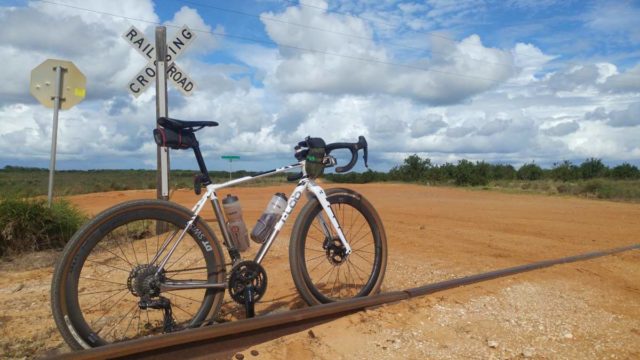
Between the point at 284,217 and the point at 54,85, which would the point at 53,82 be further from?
the point at 284,217

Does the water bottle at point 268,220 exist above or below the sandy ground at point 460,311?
above

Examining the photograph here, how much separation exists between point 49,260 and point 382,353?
4.68 meters

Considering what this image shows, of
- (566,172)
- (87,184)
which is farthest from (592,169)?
(87,184)

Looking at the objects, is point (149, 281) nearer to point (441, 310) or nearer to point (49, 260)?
point (441, 310)

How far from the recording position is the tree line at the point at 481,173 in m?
32.9

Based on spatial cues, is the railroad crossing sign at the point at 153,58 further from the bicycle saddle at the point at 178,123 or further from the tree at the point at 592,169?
the tree at the point at 592,169

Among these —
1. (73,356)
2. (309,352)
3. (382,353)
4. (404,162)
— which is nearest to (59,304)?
(73,356)

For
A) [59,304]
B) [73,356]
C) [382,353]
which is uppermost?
[59,304]

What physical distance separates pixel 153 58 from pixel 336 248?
527cm

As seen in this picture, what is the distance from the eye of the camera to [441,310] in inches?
144

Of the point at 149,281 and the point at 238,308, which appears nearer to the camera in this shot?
the point at 149,281

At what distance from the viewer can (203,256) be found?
3.64 m

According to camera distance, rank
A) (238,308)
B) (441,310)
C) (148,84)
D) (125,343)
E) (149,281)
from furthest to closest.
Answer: (148,84) → (238,308) → (441,310) → (149,281) → (125,343)

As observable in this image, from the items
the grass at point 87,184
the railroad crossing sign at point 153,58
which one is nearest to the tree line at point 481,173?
the grass at point 87,184
